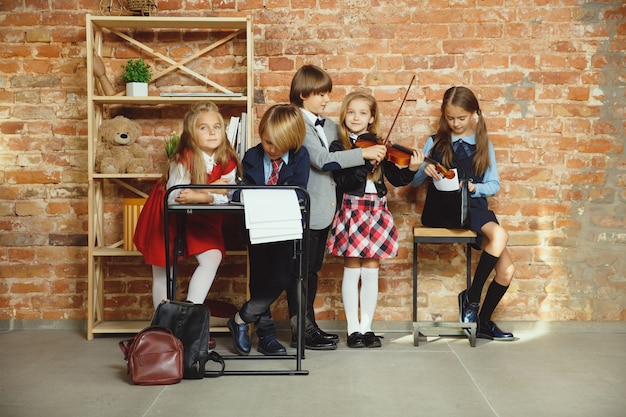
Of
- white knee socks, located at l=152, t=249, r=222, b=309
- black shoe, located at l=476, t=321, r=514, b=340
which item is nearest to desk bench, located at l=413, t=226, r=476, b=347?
black shoe, located at l=476, t=321, r=514, b=340

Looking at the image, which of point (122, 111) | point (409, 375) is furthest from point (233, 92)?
point (409, 375)

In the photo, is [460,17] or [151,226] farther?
[460,17]

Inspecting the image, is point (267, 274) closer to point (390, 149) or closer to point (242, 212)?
point (242, 212)

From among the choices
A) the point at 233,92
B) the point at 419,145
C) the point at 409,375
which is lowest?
the point at 409,375

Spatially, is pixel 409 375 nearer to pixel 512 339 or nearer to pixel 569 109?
pixel 512 339

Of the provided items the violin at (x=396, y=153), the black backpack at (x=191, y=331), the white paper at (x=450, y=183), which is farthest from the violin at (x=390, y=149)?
the black backpack at (x=191, y=331)

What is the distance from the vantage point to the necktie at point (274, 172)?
3.35 m

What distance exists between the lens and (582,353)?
11.4ft

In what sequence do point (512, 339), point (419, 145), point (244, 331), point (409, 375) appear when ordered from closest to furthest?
1. point (409, 375)
2. point (244, 331)
3. point (512, 339)
4. point (419, 145)

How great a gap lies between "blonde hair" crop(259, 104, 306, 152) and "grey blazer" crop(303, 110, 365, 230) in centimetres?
18

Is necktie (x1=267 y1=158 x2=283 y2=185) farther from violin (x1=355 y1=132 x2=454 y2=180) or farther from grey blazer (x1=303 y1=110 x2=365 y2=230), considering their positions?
violin (x1=355 y1=132 x2=454 y2=180)

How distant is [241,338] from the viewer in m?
3.42

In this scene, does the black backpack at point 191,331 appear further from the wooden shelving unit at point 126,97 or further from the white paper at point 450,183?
the white paper at point 450,183

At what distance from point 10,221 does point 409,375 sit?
2.47 meters
